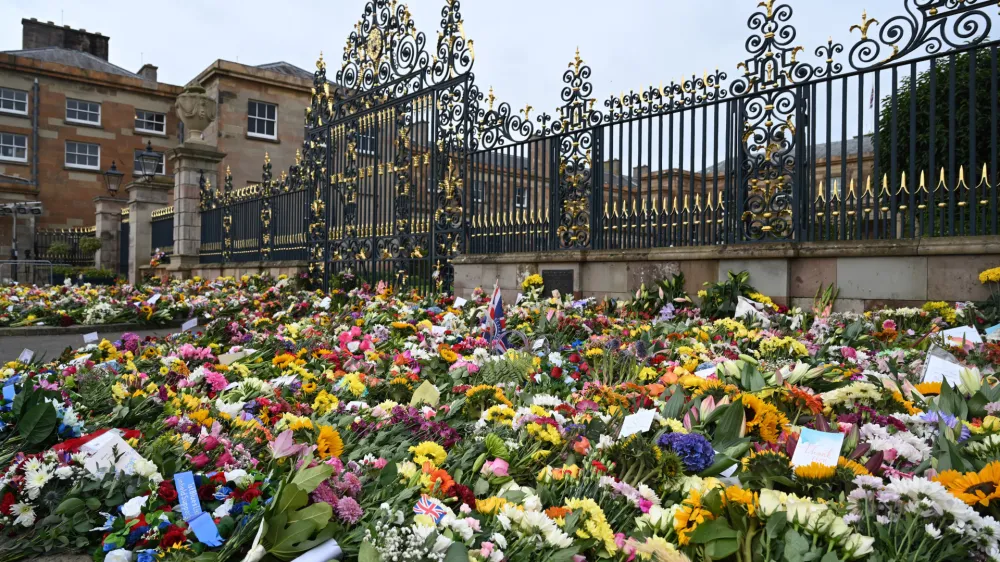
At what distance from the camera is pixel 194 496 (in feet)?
6.66

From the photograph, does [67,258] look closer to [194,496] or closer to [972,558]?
[194,496]

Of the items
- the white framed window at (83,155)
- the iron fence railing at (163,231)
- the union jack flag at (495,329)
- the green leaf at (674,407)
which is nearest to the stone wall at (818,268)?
the union jack flag at (495,329)

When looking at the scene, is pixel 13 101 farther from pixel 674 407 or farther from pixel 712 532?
pixel 712 532

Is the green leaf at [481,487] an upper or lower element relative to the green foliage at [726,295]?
lower

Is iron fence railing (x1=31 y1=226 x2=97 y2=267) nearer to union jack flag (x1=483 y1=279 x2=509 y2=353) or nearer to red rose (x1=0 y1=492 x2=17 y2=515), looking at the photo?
union jack flag (x1=483 y1=279 x2=509 y2=353)

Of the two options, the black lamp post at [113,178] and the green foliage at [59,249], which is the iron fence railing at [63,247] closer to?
the green foliage at [59,249]

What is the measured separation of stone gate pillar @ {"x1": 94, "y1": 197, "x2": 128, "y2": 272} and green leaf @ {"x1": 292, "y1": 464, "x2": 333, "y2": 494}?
2551 centimetres

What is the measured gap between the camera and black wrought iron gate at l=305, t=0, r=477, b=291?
990 centimetres

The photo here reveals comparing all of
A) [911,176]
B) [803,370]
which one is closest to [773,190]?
[911,176]

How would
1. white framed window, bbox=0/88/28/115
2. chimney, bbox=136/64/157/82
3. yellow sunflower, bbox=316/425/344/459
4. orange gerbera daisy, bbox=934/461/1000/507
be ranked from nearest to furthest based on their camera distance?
orange gerbera daisy, bbox=934/461/1000/507 < yellow sunflower, bbox=316/425/344/459 < white framed window, bbox=0/88/28/115 < chimney, bbox=136/64/157/82

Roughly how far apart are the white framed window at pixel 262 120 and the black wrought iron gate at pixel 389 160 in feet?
53.5

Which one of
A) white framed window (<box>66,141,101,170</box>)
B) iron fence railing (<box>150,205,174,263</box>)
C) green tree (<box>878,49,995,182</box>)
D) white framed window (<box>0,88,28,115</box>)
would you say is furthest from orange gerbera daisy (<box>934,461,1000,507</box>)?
white framed window (<box>0,88,28,115</box>)

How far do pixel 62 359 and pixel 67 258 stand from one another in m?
25.1

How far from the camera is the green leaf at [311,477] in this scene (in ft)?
6.50
